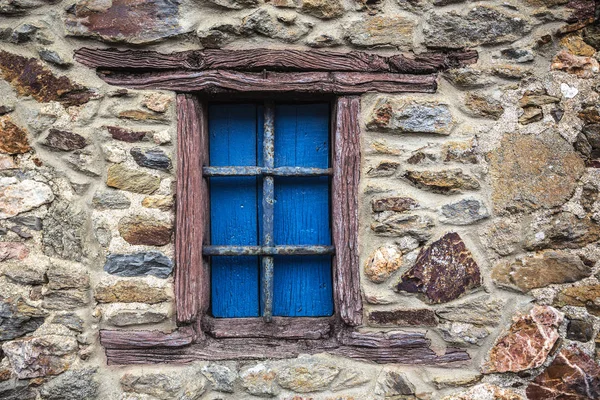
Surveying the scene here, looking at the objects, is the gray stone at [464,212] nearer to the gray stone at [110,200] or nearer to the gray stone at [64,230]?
the gray stone at [110,200]

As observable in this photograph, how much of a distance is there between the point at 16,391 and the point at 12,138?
3.21 ft

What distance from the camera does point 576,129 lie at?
6.46 ft

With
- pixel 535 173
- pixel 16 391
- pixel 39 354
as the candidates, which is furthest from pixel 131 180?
pixel 535 173

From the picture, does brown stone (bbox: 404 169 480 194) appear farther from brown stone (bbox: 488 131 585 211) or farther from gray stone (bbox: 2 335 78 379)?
gray stone (bbox: 2 335 78 379)

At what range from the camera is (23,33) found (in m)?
1.92

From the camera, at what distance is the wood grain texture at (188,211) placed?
1972 millimetres

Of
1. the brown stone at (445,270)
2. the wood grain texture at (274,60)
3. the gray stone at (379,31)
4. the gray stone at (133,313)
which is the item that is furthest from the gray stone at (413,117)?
the gray stone at (133,313)

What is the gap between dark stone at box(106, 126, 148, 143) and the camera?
195cm

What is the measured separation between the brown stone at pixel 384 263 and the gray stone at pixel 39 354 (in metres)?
1.20

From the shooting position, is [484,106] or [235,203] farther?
[235,203]

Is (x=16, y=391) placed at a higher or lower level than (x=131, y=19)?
lower

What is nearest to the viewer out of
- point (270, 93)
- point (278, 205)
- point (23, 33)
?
point (23, 33)

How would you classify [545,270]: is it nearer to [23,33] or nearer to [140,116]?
[140,116]

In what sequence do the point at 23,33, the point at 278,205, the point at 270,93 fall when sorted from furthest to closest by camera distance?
the point at 278,205, the point at 270,93, the point at 23,33
